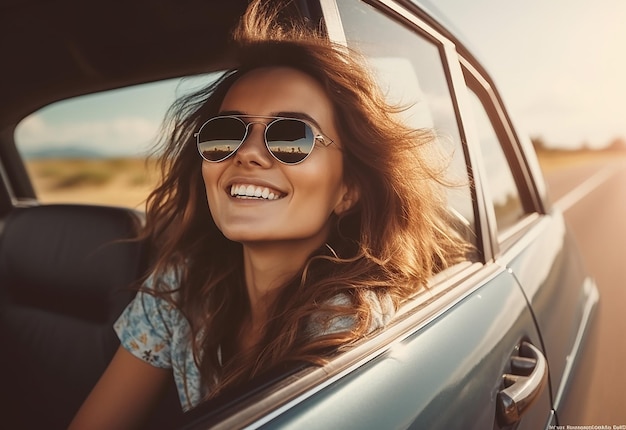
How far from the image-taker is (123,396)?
1891 mm

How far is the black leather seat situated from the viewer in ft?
7.93

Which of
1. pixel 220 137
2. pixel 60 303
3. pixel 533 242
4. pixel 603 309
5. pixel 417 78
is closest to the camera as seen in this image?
pixel 220 137

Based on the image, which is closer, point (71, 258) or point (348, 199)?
point (348, 199)

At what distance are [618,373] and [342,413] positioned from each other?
3.04 m

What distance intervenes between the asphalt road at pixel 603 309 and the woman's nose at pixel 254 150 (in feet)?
4.67

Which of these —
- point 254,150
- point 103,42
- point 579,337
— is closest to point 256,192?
point 254,150

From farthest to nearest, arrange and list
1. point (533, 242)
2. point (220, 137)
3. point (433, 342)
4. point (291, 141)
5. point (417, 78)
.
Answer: point (533, 242), point (417, 78), point (220, 137), point (291, 141), point (433, 342)

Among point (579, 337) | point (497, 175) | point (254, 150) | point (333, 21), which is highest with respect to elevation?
point (333, 21)

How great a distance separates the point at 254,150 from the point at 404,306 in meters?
0.55

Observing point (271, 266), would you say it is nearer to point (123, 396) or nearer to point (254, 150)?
point (254, 150)

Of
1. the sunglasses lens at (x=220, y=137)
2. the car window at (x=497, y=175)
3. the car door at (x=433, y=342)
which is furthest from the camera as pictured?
the car window at (x=497, y=175)

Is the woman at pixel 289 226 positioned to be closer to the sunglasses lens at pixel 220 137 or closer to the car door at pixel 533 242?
the sunglasses lens at pixel 220 137

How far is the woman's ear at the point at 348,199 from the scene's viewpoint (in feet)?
5.70

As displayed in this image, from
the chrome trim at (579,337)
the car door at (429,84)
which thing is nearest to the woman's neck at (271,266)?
the car door at (429,84)
